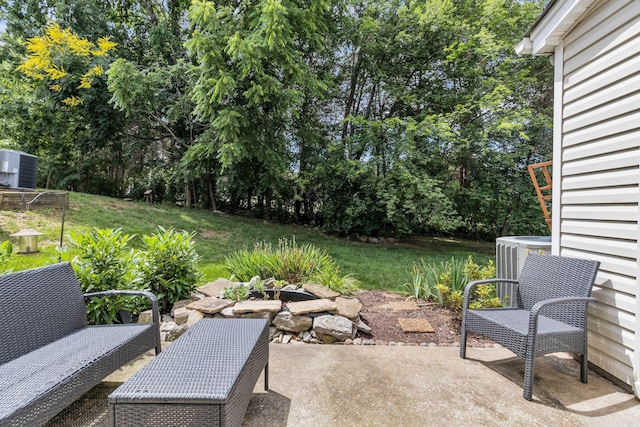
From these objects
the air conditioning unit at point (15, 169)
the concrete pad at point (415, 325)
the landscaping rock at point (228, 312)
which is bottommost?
the concrete pad at point (415, 325)

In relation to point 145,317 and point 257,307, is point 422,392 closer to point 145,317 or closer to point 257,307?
point 257,307

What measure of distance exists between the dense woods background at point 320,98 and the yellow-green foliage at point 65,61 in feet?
0.12

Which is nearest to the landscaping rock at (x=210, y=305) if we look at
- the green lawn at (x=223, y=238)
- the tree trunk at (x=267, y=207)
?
the green lawn at (x=223, y=238)

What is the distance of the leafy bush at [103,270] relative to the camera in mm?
2760

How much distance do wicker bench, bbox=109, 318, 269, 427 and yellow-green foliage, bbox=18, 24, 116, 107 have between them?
8879 mm

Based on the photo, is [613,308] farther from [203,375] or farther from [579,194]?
[203,375]

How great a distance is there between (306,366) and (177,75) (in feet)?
27.1

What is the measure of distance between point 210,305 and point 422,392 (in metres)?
2.10

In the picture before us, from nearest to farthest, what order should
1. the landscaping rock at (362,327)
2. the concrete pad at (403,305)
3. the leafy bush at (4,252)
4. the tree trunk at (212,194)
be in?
the leafy bush at (4,252)
the landscaping rock at (362,327)
the concrete pad at (403,305)
the tree trunk at (212,194)

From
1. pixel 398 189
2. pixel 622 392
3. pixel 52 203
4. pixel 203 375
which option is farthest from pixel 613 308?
pixel 52 203

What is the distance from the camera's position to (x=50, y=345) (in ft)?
6.43

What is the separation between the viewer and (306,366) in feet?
8.61

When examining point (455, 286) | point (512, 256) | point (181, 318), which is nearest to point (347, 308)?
point (455, 286)

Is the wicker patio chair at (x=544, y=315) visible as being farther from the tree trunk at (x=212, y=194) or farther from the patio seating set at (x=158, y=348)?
the tree trunk at (x=212, y=194)
